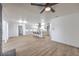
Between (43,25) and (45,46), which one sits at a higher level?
(43,25)

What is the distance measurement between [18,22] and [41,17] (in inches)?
23.3

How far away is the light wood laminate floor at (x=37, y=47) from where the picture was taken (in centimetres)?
242

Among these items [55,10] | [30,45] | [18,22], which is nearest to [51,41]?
[30,45]

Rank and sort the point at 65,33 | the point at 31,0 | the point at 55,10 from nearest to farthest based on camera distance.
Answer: the point at 31,0 < the point at 55,10 < the point at 65,33

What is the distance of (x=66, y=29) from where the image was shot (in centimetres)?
265

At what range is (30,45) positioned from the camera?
2580 mm

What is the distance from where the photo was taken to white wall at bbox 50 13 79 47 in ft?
8.59

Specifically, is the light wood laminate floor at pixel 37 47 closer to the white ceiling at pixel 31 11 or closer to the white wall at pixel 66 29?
the white wall at pixel 66 29

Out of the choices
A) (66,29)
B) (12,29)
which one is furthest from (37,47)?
Result: (66,29)

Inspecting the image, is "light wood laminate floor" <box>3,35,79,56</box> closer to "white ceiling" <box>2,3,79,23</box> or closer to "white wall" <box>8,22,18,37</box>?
"white wall" <box>8,22,18,37</box>

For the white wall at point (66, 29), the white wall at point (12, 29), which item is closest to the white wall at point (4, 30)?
the white wall at point (12, 29)

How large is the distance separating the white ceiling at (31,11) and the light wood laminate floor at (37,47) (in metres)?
0.49

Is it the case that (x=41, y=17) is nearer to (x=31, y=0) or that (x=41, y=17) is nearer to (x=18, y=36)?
(x=31, y=0)

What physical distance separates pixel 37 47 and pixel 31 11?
89cm
